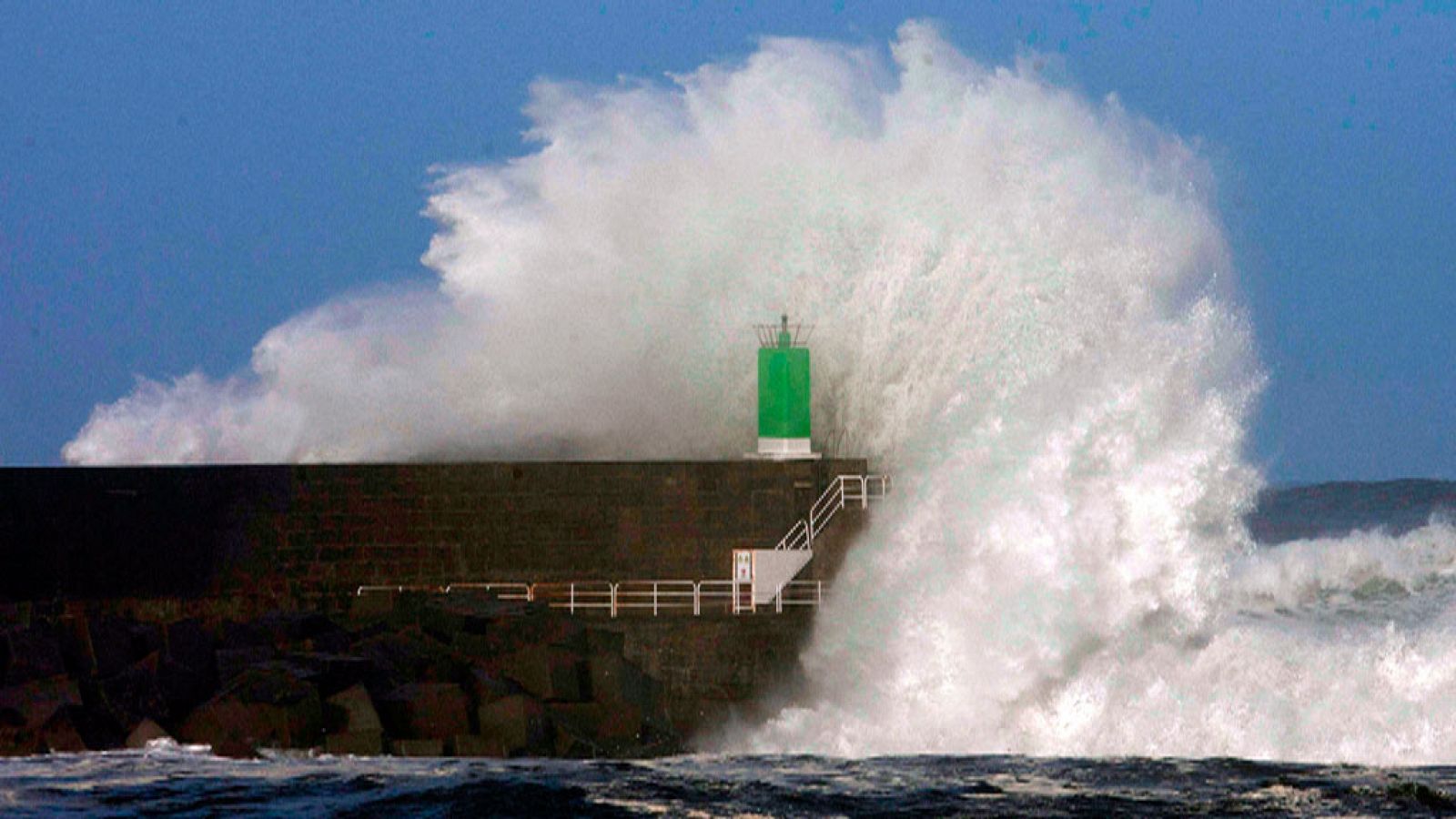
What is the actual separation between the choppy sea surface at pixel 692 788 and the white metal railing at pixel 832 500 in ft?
12.2

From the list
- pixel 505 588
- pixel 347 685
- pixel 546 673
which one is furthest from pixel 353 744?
pixel 505 588

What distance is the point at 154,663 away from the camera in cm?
1106

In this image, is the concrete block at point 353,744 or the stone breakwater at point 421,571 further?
the stone breakwater at point 421,571

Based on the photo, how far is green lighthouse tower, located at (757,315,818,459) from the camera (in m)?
14.3

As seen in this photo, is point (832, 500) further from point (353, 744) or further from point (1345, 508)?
point (1345, 508)

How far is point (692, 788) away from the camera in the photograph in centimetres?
914

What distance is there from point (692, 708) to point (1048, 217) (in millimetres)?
5106

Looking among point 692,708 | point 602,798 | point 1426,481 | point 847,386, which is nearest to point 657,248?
point 847,386

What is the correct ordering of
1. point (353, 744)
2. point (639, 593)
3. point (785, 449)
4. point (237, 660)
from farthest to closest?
point (785, 449)
point (639, 593)
point (237, 660)
point (353, 744)

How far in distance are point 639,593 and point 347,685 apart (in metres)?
3.28

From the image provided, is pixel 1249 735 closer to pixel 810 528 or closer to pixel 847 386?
pixel 810 528

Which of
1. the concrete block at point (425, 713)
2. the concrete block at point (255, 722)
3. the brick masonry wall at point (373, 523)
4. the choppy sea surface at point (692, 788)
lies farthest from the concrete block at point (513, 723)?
the brick masonry wall at point (373, 523)

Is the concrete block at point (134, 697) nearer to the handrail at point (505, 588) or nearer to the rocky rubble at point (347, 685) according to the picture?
the rocky rubble at point (347, 685)

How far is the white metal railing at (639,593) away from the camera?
1370 centimetres
